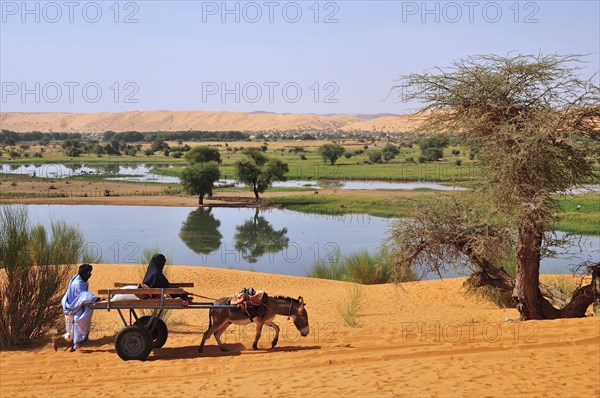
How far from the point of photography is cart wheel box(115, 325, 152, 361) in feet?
36.4

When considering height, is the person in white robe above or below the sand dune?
above

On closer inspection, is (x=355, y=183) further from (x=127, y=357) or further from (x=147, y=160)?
(x=127, y=357)

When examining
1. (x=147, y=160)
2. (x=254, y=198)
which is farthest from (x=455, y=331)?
(x=147, y=160)

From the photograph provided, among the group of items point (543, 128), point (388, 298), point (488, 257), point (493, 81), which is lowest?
point (388, 298)

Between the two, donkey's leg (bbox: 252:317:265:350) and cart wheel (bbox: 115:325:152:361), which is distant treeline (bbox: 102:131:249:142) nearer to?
donkey's leg (bbox: 252:317:265:350)

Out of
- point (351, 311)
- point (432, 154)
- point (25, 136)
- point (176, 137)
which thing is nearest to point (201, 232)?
point (351, 311)

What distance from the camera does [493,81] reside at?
15125mm

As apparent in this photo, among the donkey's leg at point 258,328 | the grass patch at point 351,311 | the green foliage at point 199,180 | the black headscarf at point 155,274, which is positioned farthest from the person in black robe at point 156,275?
the green foliage at point 199,180

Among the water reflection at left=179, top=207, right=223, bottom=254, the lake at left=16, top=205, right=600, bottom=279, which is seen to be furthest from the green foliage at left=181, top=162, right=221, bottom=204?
the water reflection at left=179, top=207, right=223, bottom=254

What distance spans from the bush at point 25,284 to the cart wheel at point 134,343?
9.33 ft

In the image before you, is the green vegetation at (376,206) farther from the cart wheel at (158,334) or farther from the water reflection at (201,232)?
the cart wheel at (158,334)

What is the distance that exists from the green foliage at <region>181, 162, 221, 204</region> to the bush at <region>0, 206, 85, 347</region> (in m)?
39.8

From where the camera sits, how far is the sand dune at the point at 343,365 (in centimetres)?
938

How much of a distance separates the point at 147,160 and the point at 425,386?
85679 mm
